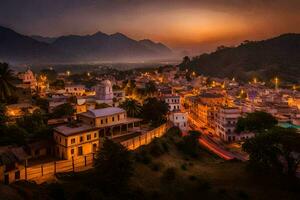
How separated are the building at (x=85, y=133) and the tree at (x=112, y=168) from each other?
698 cm

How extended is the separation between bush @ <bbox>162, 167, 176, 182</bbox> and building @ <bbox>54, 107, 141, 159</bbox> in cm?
908

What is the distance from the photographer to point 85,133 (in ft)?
117

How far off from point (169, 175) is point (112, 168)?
10.5 metres

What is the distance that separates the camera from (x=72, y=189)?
2559cm

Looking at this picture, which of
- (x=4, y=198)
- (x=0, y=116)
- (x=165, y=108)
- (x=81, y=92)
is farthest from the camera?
(x=81, y=92)

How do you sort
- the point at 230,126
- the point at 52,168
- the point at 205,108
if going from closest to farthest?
the point at 52,168 → the point at 230,126 → the point at 205,108

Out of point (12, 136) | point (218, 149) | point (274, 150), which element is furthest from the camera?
point (218, 149)

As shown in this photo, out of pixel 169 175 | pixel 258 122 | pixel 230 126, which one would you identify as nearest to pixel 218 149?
pixel 230 126

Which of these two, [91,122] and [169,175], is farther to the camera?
[91,122]

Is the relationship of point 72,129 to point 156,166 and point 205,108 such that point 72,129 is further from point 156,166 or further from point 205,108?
point 205,108

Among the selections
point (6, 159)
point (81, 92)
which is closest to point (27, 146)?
point (6, 159)

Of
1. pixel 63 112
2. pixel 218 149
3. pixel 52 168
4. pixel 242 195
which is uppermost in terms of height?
pixel 63 112

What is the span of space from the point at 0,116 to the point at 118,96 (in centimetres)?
4175

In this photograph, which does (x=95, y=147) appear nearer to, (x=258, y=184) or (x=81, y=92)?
(x=258, y=184)
